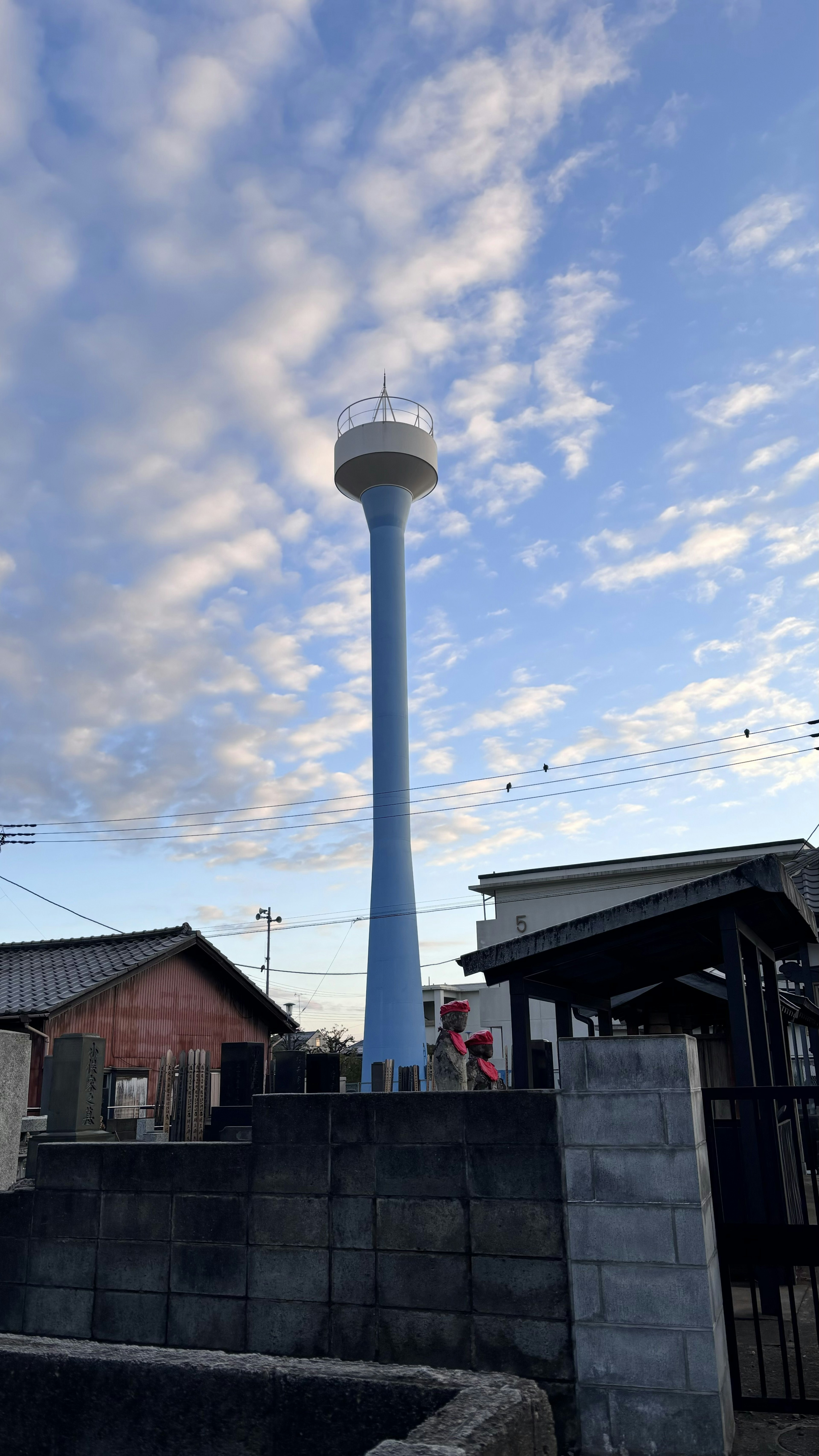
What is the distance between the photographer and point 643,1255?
249 inches

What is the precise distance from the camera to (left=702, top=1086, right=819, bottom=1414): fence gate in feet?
22.0

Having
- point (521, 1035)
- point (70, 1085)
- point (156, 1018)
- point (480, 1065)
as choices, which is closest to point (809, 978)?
point (521, 1035)

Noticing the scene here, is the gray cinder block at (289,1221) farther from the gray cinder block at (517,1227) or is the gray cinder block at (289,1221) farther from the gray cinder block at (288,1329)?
the gray cinder block at (517,1227)

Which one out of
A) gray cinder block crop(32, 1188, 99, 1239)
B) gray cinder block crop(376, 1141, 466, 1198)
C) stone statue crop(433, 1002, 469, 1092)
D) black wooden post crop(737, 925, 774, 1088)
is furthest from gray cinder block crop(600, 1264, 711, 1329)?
black wooden post crop(737, 925, 774, 1088)

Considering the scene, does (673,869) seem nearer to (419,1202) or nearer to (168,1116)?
(168,1116)

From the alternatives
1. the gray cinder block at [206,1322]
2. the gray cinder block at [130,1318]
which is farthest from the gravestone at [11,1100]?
the gray cinder block at [206,1322]

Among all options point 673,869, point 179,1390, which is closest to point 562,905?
point 673,869

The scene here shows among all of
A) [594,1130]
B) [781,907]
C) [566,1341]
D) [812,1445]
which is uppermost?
[781,907]

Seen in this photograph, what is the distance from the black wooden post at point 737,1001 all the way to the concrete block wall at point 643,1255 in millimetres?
2666

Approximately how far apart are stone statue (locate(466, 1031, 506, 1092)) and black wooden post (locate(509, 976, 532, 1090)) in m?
1.09

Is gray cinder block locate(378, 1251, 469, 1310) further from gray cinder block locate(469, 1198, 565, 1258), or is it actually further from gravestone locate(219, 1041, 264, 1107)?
gravestone locate(219, 1041, 264, 1107)

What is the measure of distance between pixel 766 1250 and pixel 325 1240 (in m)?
3.15

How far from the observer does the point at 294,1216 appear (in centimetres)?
732

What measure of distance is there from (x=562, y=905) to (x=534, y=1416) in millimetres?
44157
